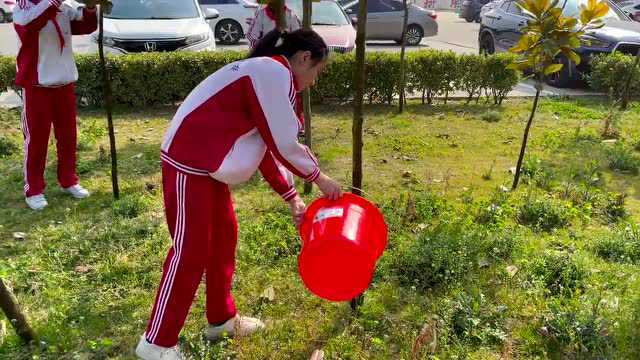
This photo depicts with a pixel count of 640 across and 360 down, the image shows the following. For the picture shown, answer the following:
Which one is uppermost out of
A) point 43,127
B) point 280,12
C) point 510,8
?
point 510,8

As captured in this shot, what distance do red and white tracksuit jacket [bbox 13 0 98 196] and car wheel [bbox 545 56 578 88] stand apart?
8512 millimetres

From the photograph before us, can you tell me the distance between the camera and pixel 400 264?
3459 millimetres

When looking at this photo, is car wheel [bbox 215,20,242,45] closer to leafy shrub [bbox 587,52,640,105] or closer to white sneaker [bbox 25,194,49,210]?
leafy shrub [bbox 587,52,640,105]

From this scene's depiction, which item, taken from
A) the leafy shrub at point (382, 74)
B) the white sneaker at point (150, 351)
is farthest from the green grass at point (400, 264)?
the leafy shrub at point (382, 74)

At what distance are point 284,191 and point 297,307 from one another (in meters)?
0.93

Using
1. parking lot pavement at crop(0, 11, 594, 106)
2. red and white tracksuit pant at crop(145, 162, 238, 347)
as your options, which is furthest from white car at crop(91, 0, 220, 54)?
red and white tracksuit pant at crop(145, 162, 238, 347)

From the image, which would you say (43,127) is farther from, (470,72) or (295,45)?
(470,72)

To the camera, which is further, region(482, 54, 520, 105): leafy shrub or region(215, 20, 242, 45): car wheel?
region(215, 20, 242, 45): car wheel

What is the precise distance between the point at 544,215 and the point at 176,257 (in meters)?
3.02

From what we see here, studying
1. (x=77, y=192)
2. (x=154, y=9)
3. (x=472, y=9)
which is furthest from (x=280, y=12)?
(x=472, y=9)

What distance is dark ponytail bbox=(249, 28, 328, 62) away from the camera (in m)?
2.21

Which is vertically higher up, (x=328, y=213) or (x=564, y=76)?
(x=328, y=213)

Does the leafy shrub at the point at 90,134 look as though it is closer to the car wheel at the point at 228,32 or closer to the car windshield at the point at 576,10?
the car windshield at the point at 576,10

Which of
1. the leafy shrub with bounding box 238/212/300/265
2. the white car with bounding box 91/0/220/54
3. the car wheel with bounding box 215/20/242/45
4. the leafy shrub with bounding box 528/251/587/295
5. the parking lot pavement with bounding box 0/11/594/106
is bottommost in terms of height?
the leafy shrub with bounding box 238/212/300/265
